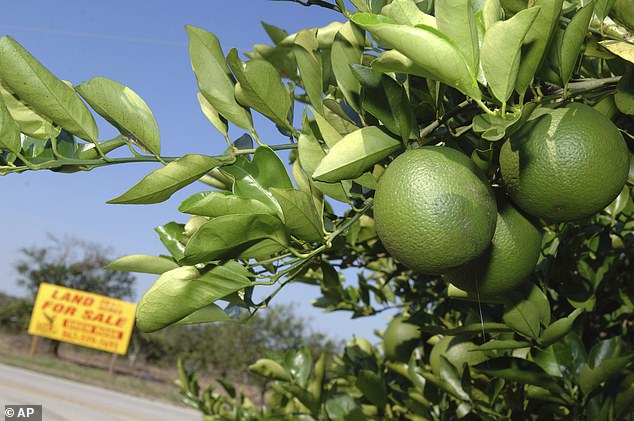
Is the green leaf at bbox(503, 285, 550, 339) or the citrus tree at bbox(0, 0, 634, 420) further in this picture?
the green leaf at bbox(503, 285, 550, 339)

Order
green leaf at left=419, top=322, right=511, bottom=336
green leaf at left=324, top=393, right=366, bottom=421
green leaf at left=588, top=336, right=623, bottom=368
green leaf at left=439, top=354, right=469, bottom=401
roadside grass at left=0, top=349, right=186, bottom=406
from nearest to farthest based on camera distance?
1. green leaf at left=419, top=322, right=511, bottom=336
2. green leaf at left=588, top=336, right=623, bottom=368
3. green leaf at left=439, top=354, right=469, bottom=401
4. green leaf at left=324, top=393, right=366, bottom=421
5. roadside grass at left=0, top=349, right=186, bottom=406

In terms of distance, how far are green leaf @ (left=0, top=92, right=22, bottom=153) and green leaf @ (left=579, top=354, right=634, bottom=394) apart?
925 mm

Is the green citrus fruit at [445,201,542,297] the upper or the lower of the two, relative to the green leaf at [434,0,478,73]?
lower

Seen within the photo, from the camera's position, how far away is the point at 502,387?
1247 millimetres

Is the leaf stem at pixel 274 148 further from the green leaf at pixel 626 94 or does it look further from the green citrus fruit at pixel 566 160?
the green leaf at pixel 626 94

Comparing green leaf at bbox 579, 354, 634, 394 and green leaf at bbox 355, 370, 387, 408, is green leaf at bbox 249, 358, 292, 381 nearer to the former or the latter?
green leaf at bbox 355, 370, 387, 408

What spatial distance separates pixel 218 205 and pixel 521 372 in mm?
659

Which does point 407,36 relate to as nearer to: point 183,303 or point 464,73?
point 464,73

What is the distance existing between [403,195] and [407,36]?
17 centimetres

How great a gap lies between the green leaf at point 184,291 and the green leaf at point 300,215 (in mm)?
78

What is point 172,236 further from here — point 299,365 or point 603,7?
point 299,365

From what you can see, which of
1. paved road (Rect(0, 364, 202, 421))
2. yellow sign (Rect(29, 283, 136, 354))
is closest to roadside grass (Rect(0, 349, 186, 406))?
paved road (Rect(0, 364, 202, 421))

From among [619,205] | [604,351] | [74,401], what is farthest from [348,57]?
[74,401]

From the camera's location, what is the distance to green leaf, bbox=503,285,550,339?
906 mm
